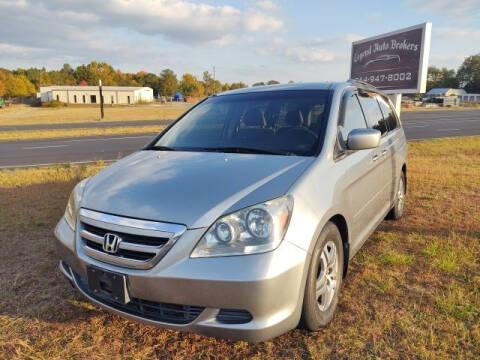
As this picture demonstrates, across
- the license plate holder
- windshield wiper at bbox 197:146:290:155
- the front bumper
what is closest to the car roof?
windshield wiper at bbox 197:146:290:155

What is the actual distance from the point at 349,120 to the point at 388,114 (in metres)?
1.74

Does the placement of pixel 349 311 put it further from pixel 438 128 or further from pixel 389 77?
pixel 438 128

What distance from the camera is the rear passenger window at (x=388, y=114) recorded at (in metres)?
4.53

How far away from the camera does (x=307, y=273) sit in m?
2.16

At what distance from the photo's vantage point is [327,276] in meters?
2.57

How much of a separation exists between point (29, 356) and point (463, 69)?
14035 centimetres

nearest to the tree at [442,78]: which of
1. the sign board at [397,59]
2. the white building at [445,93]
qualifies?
the white building at [445,93]

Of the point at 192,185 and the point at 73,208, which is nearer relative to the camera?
the point at 192,185

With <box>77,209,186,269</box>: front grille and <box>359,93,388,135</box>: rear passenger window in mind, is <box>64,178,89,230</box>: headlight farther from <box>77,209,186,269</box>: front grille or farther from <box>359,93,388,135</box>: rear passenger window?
<box>359,93,388,135</box>: rear passenger window

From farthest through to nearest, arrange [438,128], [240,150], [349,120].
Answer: [438,128] < [349,120] < [240,150]

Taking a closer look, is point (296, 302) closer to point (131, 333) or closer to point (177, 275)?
point (177, 275)

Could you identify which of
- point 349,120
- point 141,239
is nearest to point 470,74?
point 349,120

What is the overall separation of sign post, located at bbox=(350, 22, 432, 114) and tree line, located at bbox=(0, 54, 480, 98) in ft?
288

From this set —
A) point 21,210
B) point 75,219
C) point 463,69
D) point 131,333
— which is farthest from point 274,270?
point 463,69
